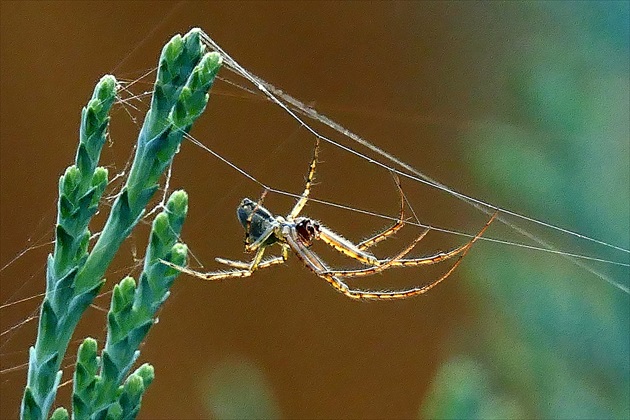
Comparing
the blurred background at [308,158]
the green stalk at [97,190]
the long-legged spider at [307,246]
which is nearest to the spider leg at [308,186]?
the long-legged spider at [307,246]

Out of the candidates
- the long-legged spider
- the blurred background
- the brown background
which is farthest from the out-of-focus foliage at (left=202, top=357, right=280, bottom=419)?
the brown background

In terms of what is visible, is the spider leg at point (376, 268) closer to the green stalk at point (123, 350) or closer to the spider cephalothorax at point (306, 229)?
the spider cephalothorax at point (306, 229)

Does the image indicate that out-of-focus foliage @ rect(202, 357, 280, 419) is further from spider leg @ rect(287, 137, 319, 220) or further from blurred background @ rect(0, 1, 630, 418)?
spider leg @ rect(287, 137, 319, 220)

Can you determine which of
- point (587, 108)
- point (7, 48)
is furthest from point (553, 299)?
point (7, 48)

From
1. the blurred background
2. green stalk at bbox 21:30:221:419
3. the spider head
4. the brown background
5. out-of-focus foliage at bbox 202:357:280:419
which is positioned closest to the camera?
green stalk at bbox 21:30:221:419

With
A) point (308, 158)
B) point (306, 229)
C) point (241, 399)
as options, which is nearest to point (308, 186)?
point (306, 229)

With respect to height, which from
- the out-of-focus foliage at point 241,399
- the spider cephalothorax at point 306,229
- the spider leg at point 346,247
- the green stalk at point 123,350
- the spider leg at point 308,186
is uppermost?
the spider leg at point 308,186

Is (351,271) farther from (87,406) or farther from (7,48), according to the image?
(7,48)
